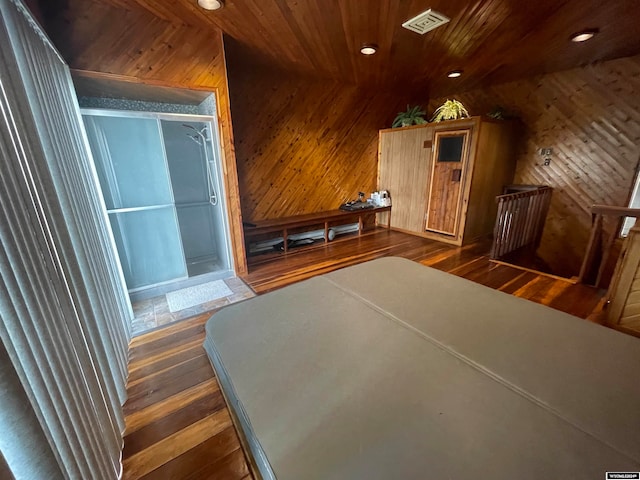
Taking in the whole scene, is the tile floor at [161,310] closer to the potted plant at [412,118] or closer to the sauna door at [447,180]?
the sauna door at [447,180]

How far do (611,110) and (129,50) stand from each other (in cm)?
592

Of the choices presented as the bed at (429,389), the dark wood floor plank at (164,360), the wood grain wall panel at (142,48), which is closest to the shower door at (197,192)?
the wood grain wall panel at (142,48)

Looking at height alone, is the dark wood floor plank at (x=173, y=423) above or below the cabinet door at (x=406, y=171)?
below

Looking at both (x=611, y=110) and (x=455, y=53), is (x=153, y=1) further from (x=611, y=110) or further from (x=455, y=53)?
(x=611, y=110)

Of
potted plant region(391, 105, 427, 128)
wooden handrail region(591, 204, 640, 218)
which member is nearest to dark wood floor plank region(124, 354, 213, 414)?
wooden handrail region(591, 204, 640, 218)

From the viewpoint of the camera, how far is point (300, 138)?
4262 mm

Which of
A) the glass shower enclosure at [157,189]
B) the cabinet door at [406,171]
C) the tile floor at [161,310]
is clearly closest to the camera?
the tile floor at [161,310]

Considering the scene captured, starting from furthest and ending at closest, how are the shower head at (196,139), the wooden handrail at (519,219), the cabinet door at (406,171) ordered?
the cabinet door at (406,171)
the wooden handrail at (519,219)
the shower head at (196,139)

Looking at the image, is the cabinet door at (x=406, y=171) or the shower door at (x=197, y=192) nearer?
the shower door at (x=197, y=192)

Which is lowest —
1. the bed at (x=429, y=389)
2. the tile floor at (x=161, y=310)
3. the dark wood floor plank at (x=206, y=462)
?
the dark wood floor plank at (x=206, y=462)

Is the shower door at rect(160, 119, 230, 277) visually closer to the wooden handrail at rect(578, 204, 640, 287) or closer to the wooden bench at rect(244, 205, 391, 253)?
the wooden bench at rect(244, 205, 391, 253)

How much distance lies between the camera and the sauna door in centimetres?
394

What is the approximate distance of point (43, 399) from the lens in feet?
2.63

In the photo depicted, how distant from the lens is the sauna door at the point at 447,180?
3.94m
